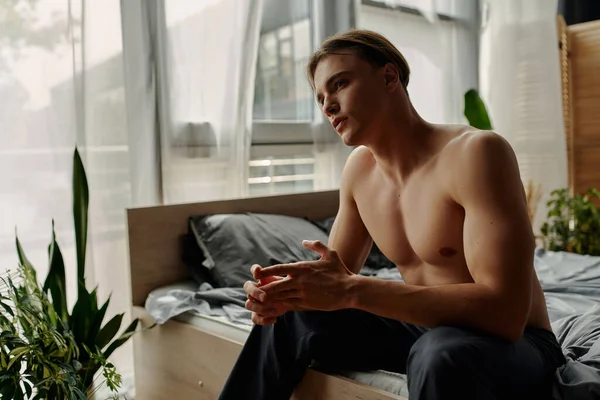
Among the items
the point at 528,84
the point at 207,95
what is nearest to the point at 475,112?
the point at 528,84

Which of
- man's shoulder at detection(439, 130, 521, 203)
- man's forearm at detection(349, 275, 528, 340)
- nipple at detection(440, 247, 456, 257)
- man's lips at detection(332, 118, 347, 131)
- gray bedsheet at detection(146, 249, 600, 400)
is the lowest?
gray bedsheet at detection(146, 249, 600, 400)

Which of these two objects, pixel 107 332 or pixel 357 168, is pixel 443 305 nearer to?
pixel 357 168

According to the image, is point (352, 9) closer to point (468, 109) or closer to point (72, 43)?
point (468, 109)

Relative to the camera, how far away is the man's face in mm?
1080

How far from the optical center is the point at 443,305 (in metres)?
0.92

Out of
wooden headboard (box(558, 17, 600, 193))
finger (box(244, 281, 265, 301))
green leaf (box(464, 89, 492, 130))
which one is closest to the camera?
finger (box(244, 281, 265, 301))

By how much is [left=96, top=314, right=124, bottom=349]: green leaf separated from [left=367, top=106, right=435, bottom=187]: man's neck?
851mm

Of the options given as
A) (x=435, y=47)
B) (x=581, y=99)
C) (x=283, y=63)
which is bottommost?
(x=581, y=99)

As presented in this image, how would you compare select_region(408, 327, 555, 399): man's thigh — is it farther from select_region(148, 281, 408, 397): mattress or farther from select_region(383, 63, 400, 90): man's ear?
select_region(383, 63, 400, 90): man's ear

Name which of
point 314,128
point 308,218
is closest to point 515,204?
point 308,218

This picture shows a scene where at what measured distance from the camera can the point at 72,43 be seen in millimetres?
1849

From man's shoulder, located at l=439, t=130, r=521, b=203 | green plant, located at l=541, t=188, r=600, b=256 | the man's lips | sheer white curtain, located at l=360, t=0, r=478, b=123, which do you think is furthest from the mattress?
green plant, located at l=541, t=188, r=600, b=256

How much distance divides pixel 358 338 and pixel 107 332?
763 mm

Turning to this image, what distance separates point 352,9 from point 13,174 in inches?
61.8
